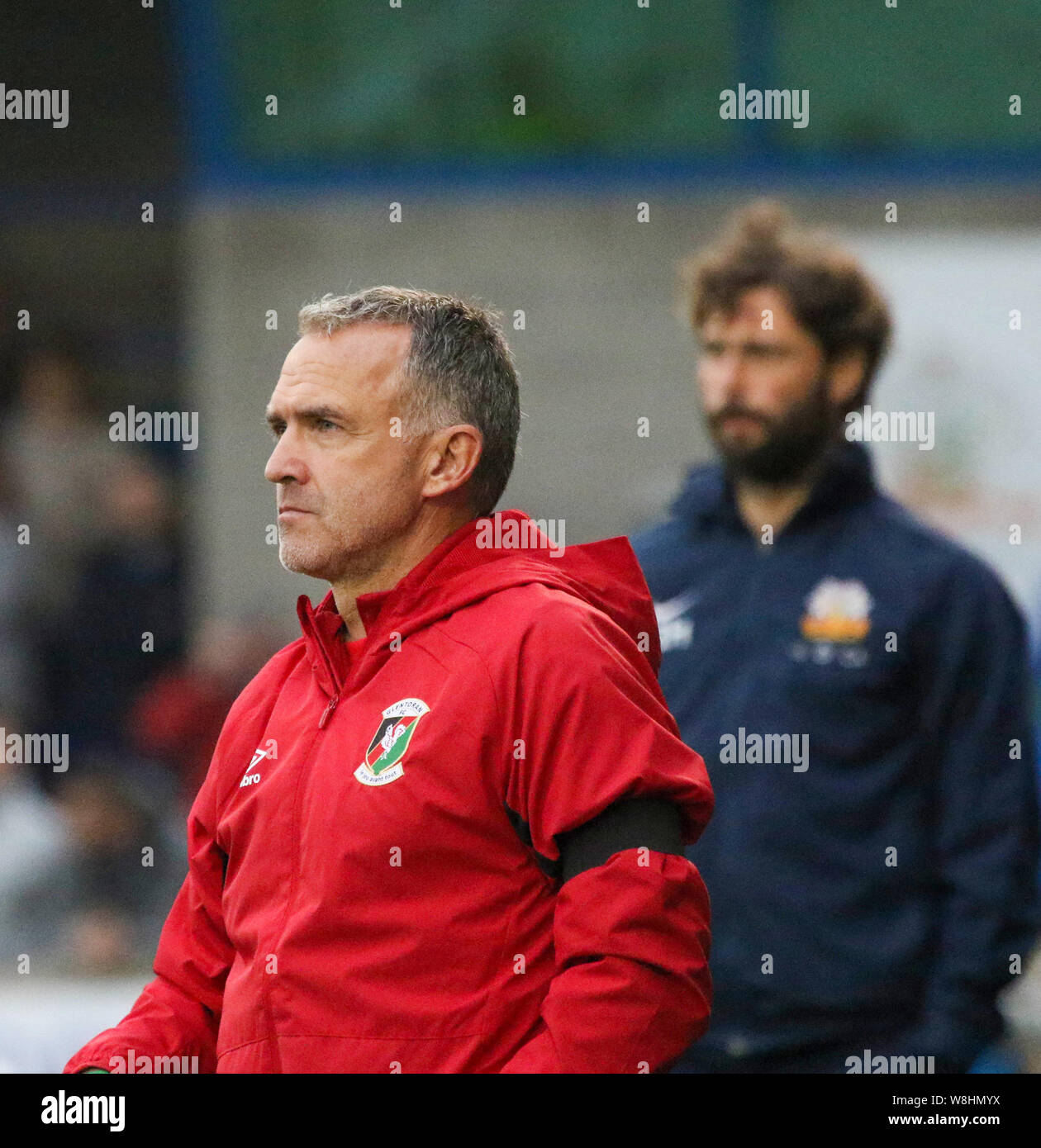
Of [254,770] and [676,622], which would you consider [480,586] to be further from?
[676,622]

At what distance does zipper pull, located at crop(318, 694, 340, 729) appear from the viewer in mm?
2641

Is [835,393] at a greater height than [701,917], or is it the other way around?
[835,393]

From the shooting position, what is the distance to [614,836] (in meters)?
2.45

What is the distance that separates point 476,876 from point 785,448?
2.00 m

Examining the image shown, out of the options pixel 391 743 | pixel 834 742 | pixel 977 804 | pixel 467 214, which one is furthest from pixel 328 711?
pixel 467 214

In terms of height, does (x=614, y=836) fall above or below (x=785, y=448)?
below

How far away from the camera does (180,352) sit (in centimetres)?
979

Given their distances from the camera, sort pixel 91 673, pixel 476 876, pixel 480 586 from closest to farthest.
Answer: pixel 476 876
pixel 480 586
pixel 91 673

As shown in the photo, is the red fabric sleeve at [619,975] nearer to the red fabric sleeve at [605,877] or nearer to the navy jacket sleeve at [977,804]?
the red fabric sleeve at [605,877]

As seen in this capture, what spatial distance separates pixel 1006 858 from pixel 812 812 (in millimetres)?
428

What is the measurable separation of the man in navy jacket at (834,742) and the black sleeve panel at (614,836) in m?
1.53
